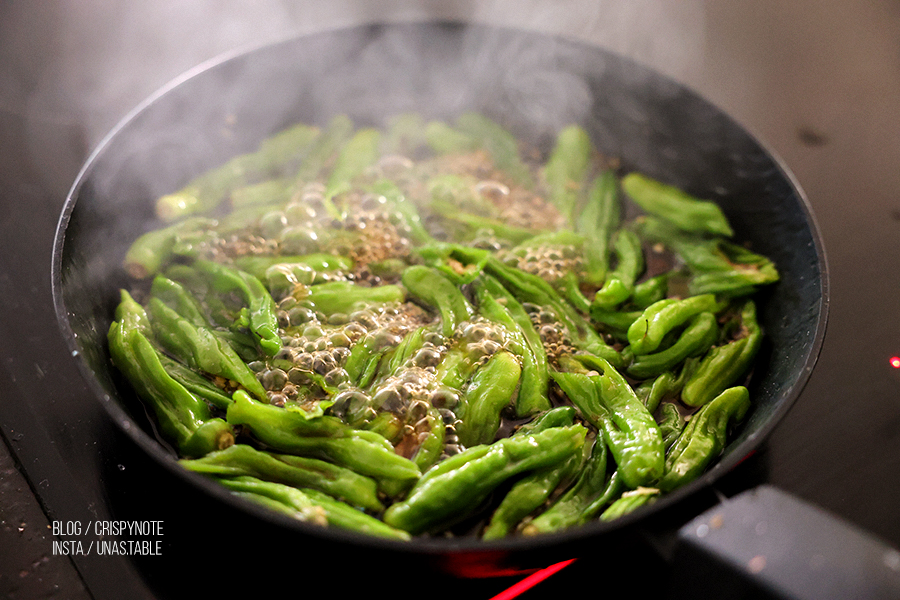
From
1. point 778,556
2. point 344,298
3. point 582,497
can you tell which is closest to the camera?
point 778,556

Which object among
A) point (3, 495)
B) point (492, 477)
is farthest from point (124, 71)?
point (492, 477)

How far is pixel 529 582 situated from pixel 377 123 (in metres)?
1.56

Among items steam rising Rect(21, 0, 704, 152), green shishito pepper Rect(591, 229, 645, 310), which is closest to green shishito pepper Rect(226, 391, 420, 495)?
green shishito pepper Rect(591, 229, 645, 310)

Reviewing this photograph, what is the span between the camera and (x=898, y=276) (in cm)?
176

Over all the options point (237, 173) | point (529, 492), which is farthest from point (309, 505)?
point (237, 173)

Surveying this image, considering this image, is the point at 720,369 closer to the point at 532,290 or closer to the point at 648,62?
the point at 532,290

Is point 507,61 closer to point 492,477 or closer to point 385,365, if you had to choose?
point 385,365

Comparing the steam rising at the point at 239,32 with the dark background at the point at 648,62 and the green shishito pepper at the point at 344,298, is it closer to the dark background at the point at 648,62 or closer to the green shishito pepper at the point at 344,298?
the dark background at the point at 648,62

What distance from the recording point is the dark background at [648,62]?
131cm

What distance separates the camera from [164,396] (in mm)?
1343

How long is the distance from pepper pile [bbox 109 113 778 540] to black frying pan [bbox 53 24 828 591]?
0.08m

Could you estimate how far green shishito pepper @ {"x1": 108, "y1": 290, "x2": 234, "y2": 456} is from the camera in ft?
4.09

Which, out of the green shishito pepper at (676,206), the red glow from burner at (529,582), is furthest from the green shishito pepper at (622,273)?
the red glow from burner at (529,582)

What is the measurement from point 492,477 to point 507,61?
4.68 feet
